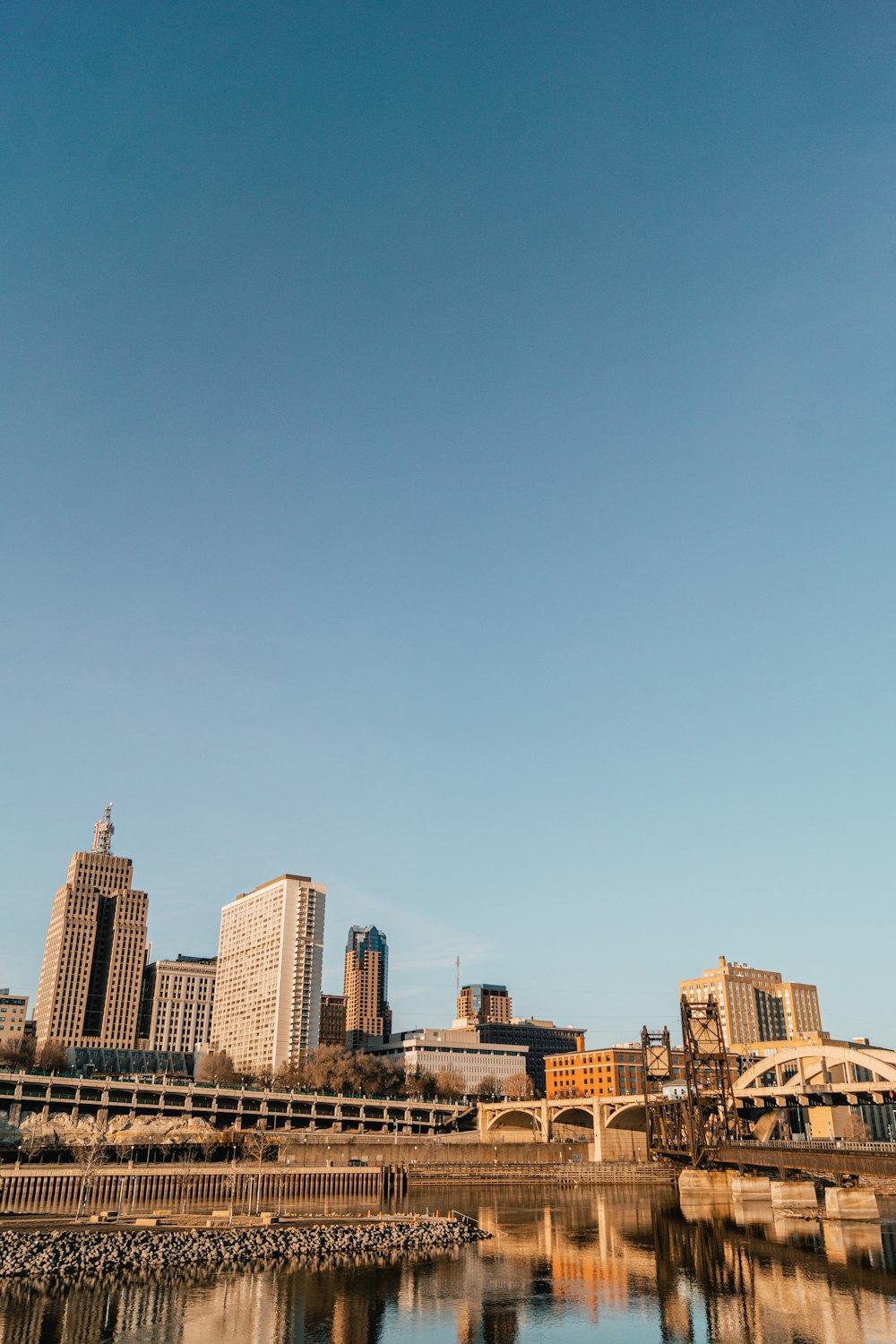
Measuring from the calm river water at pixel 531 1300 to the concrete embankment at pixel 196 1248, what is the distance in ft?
12.2

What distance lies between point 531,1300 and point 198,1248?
25.3 m

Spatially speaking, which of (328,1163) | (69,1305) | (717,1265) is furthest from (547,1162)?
(69,1305)

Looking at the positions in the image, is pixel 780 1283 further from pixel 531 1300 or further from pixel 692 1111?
pixel 692 1111

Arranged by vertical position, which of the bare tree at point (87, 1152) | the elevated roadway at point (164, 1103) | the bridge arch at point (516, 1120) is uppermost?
the elevated roadway at point (164, 1103)

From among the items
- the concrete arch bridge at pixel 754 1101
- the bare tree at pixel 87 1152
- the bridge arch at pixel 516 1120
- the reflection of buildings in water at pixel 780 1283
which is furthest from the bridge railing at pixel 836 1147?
the bridge arch at pixel 516 1120

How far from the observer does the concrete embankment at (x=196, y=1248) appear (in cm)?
6831

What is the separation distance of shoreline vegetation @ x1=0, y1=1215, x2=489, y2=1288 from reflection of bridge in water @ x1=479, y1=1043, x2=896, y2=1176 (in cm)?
3387

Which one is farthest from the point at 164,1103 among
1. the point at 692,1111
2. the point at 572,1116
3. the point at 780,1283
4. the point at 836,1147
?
the point at 780,1283

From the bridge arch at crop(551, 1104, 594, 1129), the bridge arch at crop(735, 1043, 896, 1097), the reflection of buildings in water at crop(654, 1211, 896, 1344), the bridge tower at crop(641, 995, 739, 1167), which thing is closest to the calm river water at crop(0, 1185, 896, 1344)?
the reflection of buildings in water at crop(654, 1211, 896, 1344)

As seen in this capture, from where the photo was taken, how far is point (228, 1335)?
5266 centimetres

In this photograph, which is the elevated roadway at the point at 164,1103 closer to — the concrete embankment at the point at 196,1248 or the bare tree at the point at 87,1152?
the bare tree at the point at 87,1152

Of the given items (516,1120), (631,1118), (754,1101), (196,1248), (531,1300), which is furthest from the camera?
(516,1120)

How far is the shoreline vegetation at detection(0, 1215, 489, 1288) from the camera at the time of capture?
67.9 meters

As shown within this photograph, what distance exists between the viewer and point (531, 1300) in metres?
63.6
